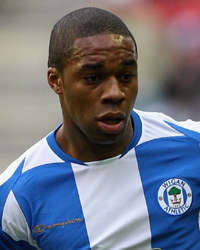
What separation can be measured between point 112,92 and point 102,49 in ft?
0.62

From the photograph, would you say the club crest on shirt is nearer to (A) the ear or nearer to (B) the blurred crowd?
(A) the ear

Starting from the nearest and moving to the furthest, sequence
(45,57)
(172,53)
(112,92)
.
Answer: (112,92)
(172,53)
(45,57)

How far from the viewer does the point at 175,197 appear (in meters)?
3.44

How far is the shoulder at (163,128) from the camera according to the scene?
3539mm

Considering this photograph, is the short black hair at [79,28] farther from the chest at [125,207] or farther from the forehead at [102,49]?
the chest at [125,207]

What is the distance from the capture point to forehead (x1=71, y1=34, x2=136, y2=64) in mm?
3227

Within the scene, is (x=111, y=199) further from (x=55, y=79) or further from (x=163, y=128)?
(x=55, y=79)

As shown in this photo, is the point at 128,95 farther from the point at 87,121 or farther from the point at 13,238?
the point at 13,238

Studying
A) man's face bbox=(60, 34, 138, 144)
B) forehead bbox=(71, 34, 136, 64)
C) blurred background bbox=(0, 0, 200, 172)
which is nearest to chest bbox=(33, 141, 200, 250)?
man's face bbox=(60, 34, 138, 144)

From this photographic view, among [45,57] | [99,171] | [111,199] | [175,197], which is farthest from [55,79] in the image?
[45,57]

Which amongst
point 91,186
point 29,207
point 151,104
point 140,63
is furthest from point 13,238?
point 140,63

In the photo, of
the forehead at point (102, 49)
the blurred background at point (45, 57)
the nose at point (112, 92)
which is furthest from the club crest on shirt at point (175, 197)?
the blurred background at point (45, 57)

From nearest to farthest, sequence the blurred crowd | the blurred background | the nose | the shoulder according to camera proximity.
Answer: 1. the nose
2. the shoulder
3. the blurred crowd
4. the blurred background

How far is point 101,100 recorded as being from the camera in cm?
323
